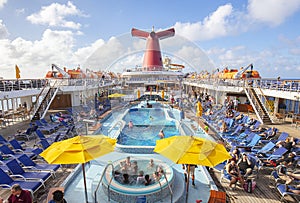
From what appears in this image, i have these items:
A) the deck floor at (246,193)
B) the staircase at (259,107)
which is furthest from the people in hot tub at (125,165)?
the staircase at (259,107)

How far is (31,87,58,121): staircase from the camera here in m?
10.0

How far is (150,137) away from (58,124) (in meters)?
4.46

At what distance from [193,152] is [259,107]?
28.6 feet

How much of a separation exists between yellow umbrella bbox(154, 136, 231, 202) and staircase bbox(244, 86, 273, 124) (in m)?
7.65

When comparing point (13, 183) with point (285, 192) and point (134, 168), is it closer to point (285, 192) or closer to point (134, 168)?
point (134, 168)

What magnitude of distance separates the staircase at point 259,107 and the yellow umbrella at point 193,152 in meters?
7.65

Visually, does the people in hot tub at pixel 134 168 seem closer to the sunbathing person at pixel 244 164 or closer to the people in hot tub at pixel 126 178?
the people in hot tub at pixel 126 178

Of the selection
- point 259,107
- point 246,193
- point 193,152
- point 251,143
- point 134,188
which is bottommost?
point 246,193

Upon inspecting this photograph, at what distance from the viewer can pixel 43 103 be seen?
10.5 meters

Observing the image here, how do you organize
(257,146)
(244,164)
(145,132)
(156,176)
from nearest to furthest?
(156,176) → (244,164) → (257,146) → (145,132)

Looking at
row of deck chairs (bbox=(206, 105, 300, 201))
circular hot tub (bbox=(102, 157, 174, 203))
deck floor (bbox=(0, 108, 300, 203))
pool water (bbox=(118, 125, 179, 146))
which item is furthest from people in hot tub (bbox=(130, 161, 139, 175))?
pool water (bbox=(118, 125, 179, 146))

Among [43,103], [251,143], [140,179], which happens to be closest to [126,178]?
[140,179]

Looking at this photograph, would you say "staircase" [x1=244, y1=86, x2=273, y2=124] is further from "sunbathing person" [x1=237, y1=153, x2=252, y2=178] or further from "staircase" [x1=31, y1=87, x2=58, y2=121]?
"staircase" [x1=31, y1=87, x2=58, y2=121]

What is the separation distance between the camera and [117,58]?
72.2 feet
